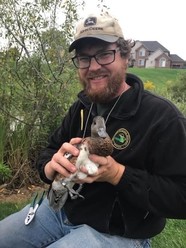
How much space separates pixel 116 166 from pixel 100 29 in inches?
36.3

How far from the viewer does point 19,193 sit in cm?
530

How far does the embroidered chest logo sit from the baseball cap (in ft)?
1.94

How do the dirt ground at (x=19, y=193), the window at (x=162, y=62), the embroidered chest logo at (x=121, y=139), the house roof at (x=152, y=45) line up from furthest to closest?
the house roof at (x=152, y=45)
the window at (x=162, y=62)
the dirt ground at (x=19, y=193)
the embroidered chest logo at (x=121, y=139)

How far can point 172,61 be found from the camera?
90812 mm


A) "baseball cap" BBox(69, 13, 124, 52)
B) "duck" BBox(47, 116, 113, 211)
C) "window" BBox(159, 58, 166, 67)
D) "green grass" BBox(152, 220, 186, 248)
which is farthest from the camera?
"window" BBox(159, 58, 166, 67)

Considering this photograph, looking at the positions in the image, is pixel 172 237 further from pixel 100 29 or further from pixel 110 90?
pixel 100 29

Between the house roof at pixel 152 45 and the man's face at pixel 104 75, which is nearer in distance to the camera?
the man's face at pixel 104 75

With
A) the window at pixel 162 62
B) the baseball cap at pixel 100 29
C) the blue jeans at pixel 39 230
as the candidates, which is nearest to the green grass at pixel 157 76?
the baseball cap at pixel 100 29

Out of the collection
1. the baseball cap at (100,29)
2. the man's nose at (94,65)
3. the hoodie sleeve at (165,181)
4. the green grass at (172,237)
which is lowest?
the green grass at (172,237)

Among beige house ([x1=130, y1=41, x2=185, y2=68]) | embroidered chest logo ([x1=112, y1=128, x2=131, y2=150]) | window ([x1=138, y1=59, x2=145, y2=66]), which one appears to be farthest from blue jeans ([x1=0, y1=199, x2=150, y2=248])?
window ([x1=138, y1=59, x2=145, y2=66])

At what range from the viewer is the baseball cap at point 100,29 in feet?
8.29

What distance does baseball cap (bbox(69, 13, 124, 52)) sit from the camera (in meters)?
2.53

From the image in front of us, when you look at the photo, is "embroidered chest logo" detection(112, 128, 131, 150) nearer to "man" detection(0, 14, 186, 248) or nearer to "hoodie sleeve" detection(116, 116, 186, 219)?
"man" detection(0, 14, 186, 248)

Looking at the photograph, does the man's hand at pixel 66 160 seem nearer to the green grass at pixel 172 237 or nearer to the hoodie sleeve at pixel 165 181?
the hoodie sleeve at pixel 165 181
